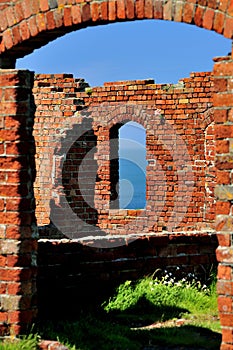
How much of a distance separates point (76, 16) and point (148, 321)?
321cm

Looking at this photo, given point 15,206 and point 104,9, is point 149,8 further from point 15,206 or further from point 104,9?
point 15,206

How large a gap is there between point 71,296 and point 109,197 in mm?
5603

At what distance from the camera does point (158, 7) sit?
5816mm

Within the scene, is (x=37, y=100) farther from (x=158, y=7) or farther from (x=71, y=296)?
(x=158, y=7)

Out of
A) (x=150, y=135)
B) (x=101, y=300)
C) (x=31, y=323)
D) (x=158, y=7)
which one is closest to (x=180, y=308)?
(x=101, y=300)

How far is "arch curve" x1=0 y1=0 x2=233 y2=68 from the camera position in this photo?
222 inches

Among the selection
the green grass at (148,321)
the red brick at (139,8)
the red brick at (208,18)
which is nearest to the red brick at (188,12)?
the red brick at (208,18)

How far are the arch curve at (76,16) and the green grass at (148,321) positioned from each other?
2.52 metres

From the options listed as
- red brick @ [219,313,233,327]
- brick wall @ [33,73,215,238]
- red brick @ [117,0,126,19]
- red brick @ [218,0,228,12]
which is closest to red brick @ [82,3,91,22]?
red brick @ [117,0,126,19]

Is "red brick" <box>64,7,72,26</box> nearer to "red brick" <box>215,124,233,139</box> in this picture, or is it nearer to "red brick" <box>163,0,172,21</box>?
"red brick" <box>163,0,172,21</box>

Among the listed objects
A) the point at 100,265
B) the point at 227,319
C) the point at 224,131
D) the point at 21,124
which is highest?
the point at 21,124

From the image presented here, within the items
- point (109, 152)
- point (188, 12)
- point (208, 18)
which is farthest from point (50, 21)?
point (109, 152)

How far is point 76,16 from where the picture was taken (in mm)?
6094

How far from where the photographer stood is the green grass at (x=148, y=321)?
6.56 m
